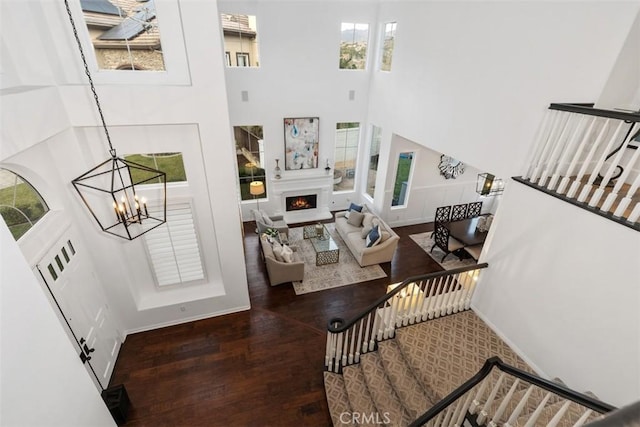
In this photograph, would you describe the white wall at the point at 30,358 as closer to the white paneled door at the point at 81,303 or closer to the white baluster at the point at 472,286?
the white paneled door at the point at 81,303

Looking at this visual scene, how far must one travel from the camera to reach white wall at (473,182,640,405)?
295 centimetres

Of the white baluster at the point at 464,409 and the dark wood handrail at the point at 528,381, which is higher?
the dark wood handrail at the point at 528,381

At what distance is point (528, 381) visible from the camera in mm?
2395

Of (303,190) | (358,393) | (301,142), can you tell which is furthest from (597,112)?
(303,190)

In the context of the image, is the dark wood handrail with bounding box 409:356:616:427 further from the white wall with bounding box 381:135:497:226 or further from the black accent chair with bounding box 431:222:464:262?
the white wall with bounding box 381:135:497:226

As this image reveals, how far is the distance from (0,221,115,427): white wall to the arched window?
1559 mm

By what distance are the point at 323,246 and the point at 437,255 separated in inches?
113

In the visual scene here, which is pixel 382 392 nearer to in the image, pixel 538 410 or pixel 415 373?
pixel 415 373

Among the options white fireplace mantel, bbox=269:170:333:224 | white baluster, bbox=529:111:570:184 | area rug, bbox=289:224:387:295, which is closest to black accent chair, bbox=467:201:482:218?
area rug, bbox=289:224:387:295

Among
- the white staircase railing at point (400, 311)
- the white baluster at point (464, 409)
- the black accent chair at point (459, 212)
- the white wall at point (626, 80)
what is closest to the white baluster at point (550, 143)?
the white wall at point (626, 80)

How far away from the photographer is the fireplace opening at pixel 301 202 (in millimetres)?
9039

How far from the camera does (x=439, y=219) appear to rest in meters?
8.22

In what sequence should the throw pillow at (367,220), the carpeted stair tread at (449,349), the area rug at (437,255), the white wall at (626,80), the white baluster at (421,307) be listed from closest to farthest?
the white wall at (626,80) < the carpeted stair tread at (449,349) < the white baluster at (421,307) < the area rug at (437,255) < the throw pillow at (367,220)

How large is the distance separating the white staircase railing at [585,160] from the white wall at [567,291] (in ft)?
0.42
